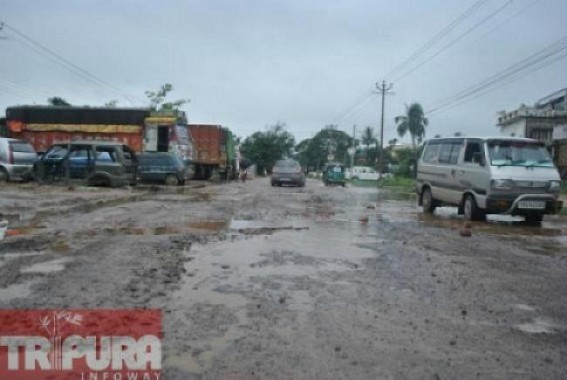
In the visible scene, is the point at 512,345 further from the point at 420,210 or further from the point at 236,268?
the point at 420,210

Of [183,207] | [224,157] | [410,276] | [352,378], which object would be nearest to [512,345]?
[352,378]

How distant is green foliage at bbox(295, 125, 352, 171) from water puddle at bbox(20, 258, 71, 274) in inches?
3923

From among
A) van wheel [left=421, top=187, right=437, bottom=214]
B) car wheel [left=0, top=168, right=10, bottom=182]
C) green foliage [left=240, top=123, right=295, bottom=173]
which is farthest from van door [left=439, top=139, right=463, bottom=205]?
green foliage [left=240, top=123, right=295, bottom=173]

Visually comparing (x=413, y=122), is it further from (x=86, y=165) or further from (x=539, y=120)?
(x=86, y=165)

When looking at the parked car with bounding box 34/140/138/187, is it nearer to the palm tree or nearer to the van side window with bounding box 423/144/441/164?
the van side window with bounding box 423/144/441/164

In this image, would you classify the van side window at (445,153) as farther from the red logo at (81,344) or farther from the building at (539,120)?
the building at (539,120)

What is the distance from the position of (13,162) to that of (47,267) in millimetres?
16790

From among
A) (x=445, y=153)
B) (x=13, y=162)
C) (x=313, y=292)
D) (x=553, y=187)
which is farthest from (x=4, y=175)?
(x=313, y=292)

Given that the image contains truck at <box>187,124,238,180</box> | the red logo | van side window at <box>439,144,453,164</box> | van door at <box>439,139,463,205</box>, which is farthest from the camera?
truck at <box>187,124,238,180</box>

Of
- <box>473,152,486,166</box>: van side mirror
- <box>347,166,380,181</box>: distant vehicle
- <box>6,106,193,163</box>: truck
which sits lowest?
<box>347,166,380,181</box>: distant vehicle

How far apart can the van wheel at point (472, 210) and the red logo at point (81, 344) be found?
31.3 ft

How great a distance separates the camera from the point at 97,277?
18.0 feet

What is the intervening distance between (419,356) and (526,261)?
4226 mm

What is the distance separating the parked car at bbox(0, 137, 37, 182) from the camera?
821 inches
